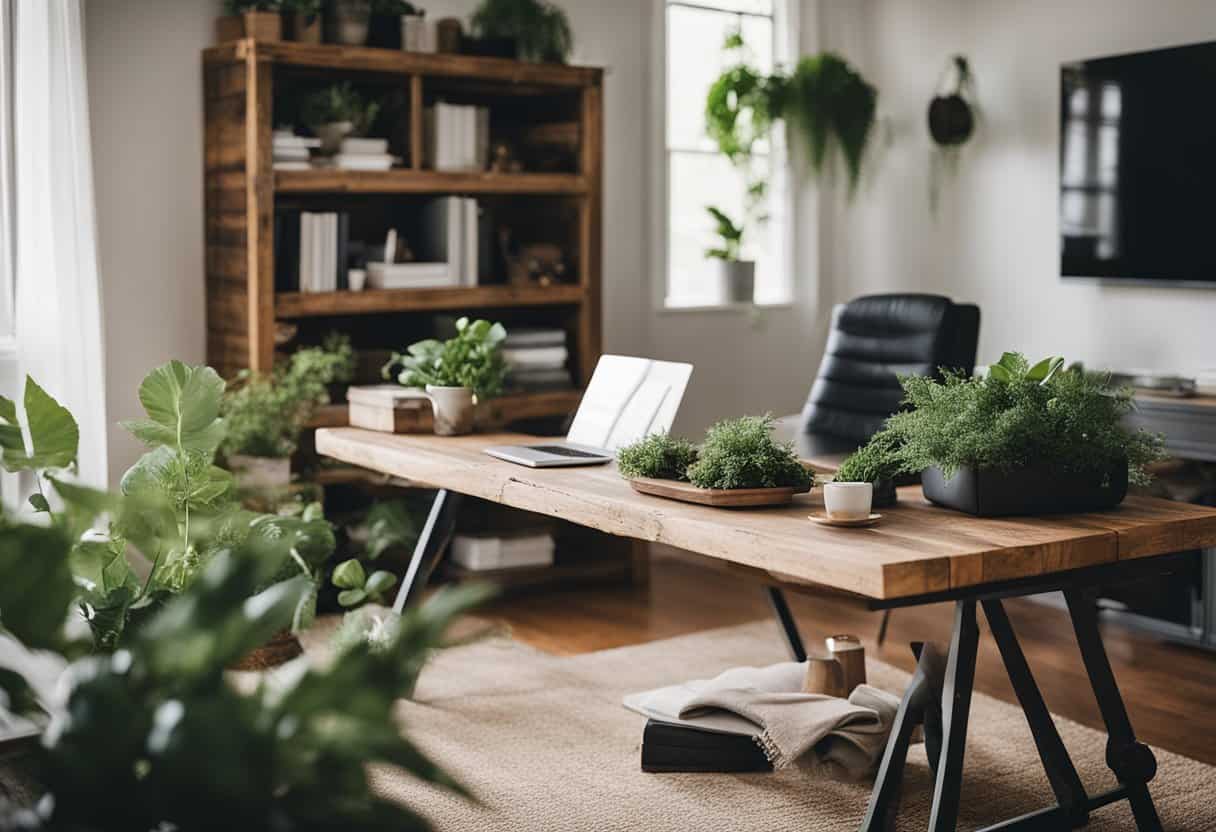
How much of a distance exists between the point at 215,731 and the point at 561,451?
2.13 metres

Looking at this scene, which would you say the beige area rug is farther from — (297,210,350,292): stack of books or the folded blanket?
(297,210,350,292): stack of books

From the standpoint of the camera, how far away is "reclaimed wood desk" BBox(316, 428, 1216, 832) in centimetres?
218

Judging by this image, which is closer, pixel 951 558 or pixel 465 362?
pixel 951 558

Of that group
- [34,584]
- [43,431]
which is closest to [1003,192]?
[43,431]

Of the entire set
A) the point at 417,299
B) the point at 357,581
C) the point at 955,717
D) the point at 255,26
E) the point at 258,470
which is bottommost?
the point at 357,581

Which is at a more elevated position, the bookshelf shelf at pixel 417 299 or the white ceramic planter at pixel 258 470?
the bookshelf shelf at pixel 417 299

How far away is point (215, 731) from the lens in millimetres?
1044

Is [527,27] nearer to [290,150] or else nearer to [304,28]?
[304,28]

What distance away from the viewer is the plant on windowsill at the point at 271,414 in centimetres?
417

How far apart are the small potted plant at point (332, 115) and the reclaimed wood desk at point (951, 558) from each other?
5.80 ft

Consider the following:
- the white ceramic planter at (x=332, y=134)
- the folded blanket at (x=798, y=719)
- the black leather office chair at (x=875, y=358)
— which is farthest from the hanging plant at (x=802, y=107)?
the folded blanket at (x=798, y=719)

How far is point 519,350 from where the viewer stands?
4734 mm

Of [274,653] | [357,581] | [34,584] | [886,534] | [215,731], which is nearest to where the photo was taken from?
[215,731]

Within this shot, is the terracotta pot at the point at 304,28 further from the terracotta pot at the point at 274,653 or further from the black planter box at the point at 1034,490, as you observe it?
the black planter box at the point at 1034,490
